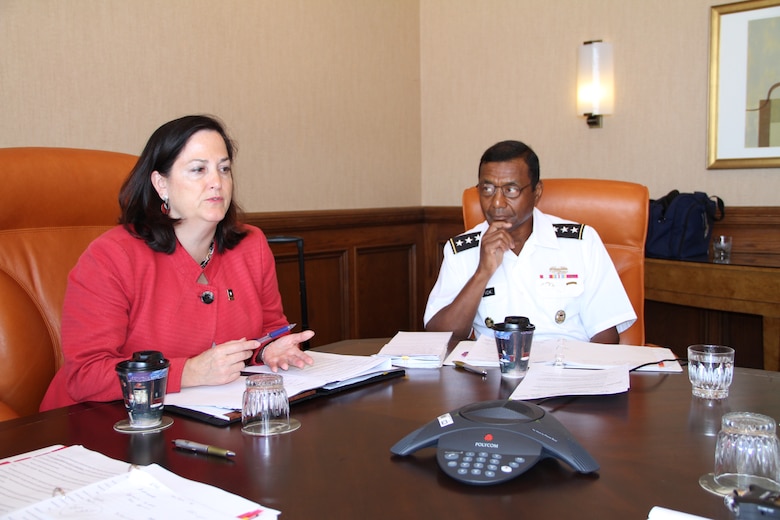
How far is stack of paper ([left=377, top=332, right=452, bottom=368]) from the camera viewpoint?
1.68 meters

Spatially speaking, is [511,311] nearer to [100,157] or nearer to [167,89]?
[100,157]

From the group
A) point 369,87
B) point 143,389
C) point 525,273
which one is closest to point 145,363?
point 143,389

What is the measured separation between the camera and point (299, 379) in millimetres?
1515

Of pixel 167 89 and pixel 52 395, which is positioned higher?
pixel 167 89

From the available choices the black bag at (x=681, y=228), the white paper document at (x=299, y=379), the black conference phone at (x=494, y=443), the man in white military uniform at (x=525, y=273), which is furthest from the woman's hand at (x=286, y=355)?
the black bag at (x=681, y=228)

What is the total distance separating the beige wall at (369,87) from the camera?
285 cm

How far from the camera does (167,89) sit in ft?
10.3

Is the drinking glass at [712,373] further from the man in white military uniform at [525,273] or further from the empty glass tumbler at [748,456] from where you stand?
the man in white military uniform at [525,273]

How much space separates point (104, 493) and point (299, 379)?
583mm

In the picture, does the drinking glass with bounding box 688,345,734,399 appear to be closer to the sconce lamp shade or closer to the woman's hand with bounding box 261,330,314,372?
the woman's hand with bounding box 261,330,314,372

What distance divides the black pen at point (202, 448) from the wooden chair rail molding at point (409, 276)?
7.83ft

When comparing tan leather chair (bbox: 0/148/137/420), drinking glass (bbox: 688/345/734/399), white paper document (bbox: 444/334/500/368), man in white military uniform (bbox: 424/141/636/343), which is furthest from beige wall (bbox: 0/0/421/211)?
drinking glass (bbox: 688/345/734/399)

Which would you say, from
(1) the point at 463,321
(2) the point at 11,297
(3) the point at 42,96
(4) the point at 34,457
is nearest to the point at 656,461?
(4) the point at 34,457

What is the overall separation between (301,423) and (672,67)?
3.04m
